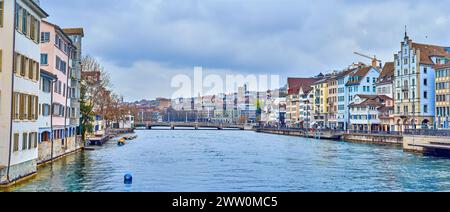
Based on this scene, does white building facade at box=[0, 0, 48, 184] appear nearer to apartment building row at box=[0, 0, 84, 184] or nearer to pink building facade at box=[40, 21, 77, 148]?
apartment building row at box=[0, 0, 84, 184]

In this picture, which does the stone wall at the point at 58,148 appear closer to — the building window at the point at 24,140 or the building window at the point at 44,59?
the building window at the point at 44,59

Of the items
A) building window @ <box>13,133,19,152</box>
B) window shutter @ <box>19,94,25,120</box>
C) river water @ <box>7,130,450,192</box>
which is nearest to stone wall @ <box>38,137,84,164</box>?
river water @ <box>7,130,450,192</box>

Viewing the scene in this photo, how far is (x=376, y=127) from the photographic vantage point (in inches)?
3546

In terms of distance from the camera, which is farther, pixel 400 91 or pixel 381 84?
pixel 381 84

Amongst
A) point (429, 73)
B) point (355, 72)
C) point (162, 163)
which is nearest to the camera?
point (162, 163)

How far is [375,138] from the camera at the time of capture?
74.4m

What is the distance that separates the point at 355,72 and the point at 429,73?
101 ft

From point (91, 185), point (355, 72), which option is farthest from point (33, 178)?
point (355, 72)

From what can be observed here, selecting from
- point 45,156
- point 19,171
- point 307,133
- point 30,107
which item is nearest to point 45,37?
point 45,156

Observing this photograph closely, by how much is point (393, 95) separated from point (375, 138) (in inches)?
691

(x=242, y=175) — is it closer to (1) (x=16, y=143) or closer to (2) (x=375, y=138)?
(1) (x=16, y=143)

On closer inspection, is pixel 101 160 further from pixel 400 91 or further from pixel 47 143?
pixel 400 91

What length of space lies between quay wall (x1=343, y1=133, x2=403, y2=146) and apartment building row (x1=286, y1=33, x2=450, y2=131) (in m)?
5.76

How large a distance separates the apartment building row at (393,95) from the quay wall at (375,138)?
5757 millimetres
